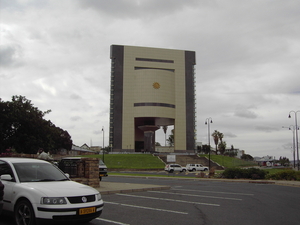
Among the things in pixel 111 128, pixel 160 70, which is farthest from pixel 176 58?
pixel 111 128

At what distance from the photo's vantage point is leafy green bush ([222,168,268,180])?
95.8 feet

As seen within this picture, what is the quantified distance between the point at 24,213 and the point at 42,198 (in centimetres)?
72

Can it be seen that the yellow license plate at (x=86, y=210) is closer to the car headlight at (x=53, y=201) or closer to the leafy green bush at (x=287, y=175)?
the car headlight at (x=53, y=201)

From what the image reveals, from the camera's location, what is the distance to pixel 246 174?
98.4 feet

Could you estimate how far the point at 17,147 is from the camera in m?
39.1

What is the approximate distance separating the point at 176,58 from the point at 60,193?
10868 cm

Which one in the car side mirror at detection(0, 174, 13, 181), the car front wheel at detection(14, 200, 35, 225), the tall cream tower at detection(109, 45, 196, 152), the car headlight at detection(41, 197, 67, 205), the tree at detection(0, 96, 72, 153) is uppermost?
the tall cream tower at detection(109, 45, 196, 152)

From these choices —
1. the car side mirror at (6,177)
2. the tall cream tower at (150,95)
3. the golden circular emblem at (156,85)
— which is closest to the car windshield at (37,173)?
the car side mirror at (6,177)

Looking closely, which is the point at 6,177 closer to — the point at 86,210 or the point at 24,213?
the point at 24,213

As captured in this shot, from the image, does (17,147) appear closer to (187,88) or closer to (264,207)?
(264,207)

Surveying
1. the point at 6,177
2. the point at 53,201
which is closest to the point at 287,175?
the point at 53,201

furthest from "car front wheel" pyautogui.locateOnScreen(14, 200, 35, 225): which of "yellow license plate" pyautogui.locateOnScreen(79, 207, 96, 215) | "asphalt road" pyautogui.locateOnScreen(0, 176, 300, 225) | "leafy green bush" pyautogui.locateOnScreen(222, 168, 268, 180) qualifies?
"leafy green bush" pyautogui.locateOnScreen(222, 168, 268, 180)

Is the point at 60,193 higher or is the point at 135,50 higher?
the point at 135,50

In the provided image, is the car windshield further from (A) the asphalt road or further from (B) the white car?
(A) the asphalt road
